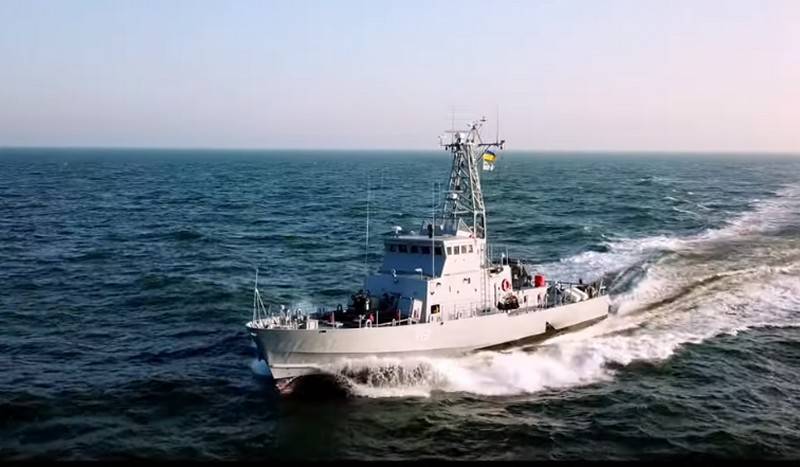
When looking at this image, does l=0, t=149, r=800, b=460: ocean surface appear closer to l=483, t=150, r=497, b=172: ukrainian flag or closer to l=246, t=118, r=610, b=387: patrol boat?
l=246, t=118, r=610, b=387: patrol boat

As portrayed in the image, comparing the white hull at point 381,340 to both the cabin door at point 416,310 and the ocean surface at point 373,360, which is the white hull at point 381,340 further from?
the cabin door at point 416,310

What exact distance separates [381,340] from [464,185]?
1006 cm

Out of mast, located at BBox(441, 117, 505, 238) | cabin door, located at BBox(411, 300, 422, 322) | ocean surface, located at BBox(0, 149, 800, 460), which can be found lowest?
ocean surface, located at BBox(0, 149, 800, 460)

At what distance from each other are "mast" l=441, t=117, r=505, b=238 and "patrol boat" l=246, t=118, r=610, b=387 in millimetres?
48

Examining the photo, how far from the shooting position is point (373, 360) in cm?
2833

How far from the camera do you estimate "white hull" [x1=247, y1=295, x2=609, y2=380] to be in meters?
27.5

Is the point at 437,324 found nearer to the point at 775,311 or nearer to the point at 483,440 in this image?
the point at 483,440

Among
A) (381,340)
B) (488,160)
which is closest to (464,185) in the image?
(488,160)

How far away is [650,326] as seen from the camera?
120 ft

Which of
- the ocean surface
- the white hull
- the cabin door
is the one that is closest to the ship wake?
the ocean surface

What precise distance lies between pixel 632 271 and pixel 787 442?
970 inches

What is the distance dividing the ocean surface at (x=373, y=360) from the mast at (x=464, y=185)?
6.47 metres

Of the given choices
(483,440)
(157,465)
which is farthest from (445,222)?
(157,465)

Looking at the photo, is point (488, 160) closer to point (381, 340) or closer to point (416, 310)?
point (416, 310)
